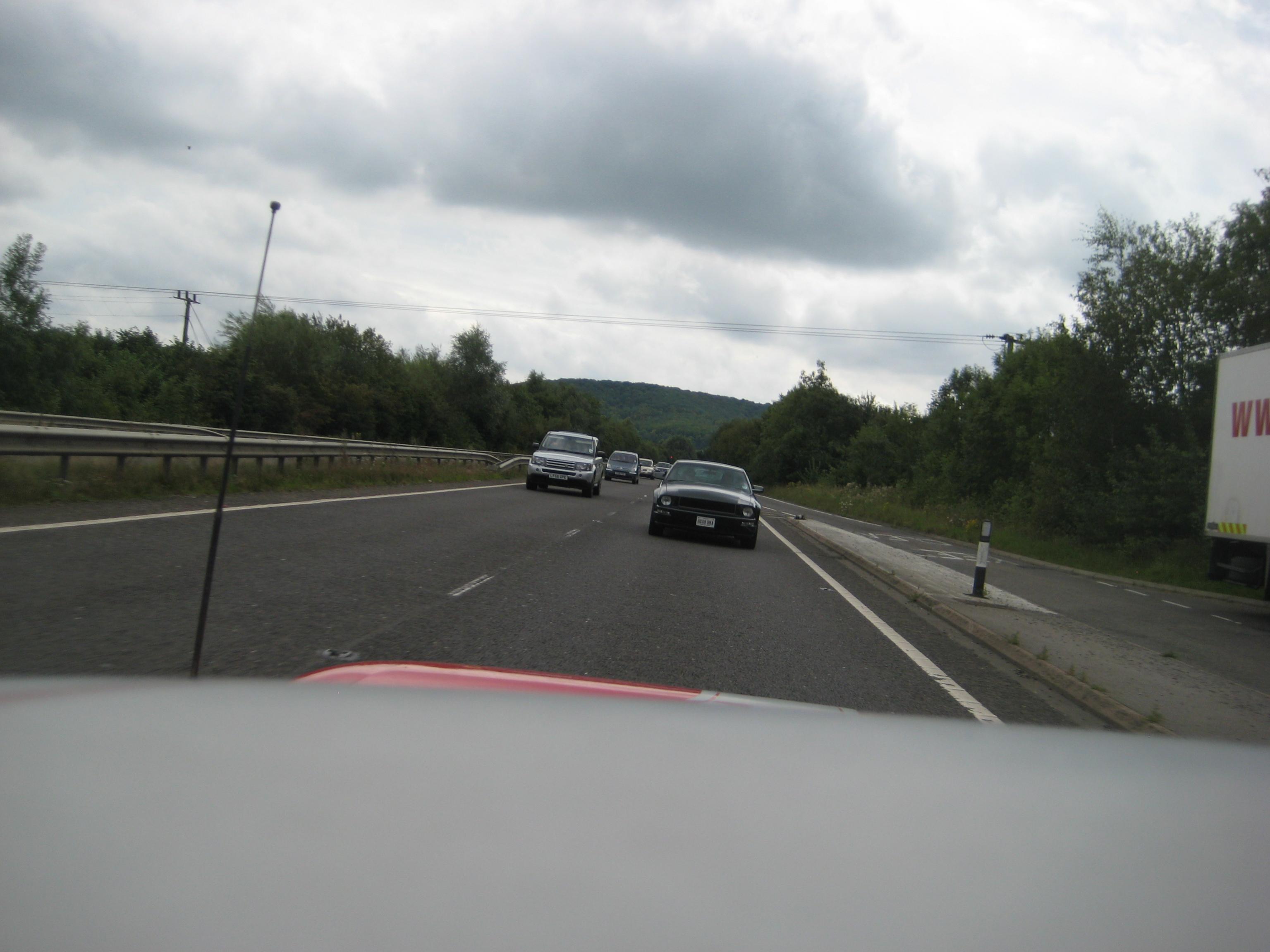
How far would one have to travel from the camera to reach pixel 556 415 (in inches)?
6014

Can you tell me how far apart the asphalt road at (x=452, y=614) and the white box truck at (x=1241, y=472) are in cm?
561

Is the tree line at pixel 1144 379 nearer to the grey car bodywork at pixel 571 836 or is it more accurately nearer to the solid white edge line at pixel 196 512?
the solid white edge line at pixel 196 512

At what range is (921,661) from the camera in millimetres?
7484

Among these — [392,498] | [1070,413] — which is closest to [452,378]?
[1070,413]

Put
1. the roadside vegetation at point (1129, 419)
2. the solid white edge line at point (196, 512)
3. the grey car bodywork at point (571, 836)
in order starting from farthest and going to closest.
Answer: the roadside vegetation at point (1129, 419) < the solid white edge line at point (196, 512) < the grey car bodywork at point (571, 836)

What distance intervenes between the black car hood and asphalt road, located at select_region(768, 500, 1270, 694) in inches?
160

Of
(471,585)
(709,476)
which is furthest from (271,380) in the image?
(471,585)

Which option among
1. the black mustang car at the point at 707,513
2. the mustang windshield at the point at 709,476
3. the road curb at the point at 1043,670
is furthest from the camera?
the mustang windshield at the point at 709,476

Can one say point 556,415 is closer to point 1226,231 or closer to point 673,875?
point 1226,231

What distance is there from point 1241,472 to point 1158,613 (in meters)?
2.53

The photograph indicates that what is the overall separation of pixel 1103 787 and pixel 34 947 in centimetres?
189

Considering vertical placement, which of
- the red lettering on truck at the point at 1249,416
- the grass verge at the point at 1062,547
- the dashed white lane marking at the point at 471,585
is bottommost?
the dashed white lane marking at the point at 471,585

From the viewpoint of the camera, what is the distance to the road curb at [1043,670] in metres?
5.61

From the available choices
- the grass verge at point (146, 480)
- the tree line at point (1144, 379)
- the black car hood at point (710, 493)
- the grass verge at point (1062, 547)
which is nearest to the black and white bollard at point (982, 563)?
the black car hood at point (710, 493)
